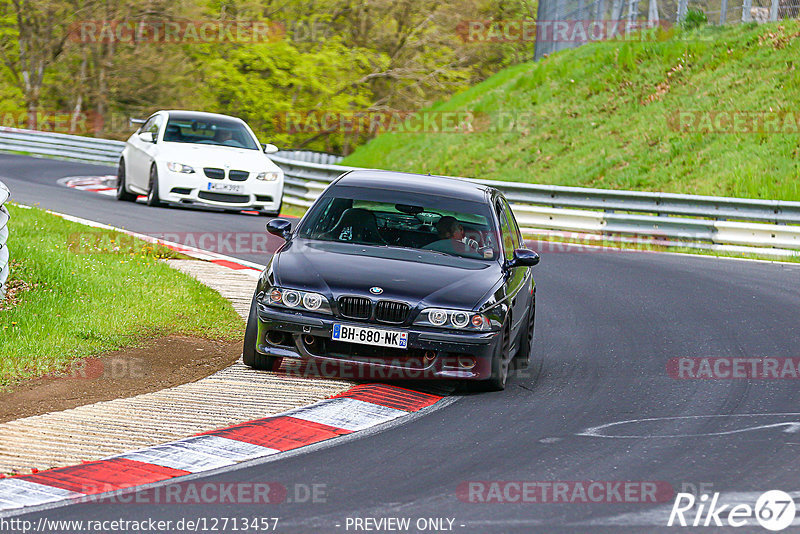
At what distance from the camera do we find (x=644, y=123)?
28.3 metres

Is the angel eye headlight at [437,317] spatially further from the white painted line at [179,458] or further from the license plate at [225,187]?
the license plate at [225,187]

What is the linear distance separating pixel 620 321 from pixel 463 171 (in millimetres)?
18641

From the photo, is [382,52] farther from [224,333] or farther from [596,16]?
[224,333]

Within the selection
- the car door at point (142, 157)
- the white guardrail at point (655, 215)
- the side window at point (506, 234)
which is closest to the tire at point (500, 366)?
the side window at point (506, 234)

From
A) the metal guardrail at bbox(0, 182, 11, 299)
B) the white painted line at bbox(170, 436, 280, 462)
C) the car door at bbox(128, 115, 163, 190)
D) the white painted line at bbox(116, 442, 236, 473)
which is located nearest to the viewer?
the white painted line at bbox(116, 442, 236, 473)

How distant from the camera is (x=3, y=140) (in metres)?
35.2

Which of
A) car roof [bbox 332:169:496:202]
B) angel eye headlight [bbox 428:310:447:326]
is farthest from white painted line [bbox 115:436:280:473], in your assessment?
car roof [bbox 332:169:496:202]

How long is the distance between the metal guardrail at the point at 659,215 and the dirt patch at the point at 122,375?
39.1 ft

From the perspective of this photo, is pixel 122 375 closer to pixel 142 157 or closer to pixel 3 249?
pixel 3 249

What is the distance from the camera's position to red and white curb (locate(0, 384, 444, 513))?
18.0 ft

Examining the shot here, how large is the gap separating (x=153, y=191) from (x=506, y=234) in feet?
35.6

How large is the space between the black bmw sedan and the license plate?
1005 cm

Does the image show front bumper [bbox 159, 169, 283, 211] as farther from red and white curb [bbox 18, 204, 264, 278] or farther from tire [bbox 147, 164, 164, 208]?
red and white curb [bbox 18, 204, 264, 278]

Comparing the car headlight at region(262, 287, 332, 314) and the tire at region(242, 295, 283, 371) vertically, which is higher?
the car headlight at region(262, 287, 332, 314)
